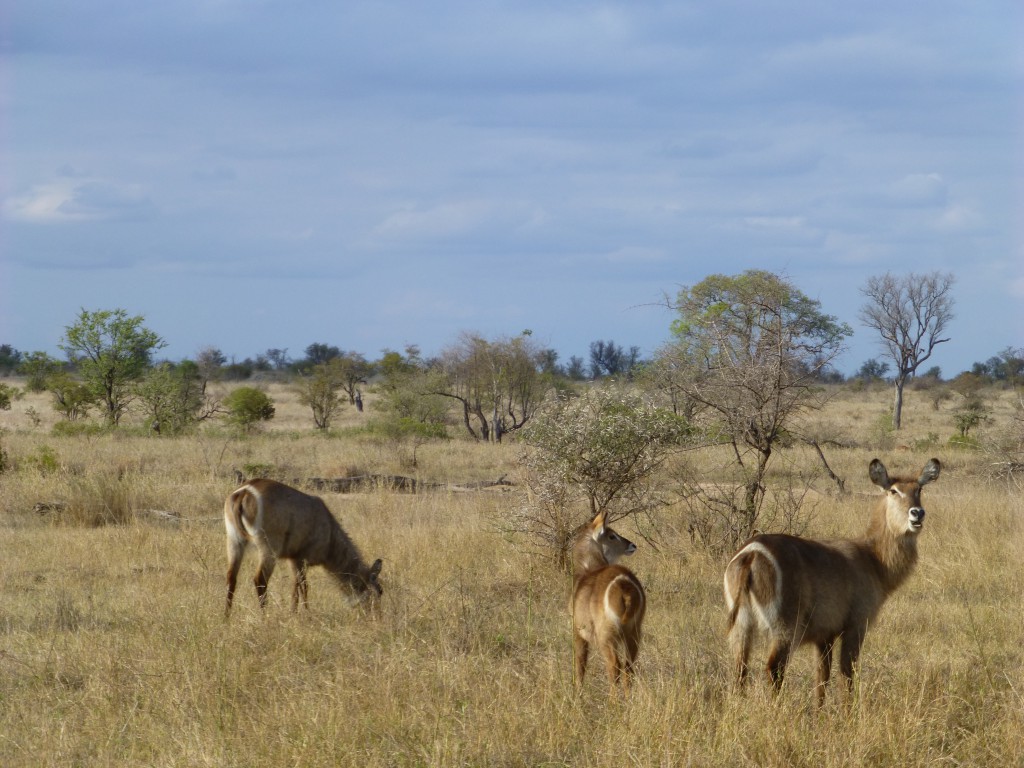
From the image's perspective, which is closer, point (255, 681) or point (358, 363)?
point (255, 681)

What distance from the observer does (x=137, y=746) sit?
15.5ft

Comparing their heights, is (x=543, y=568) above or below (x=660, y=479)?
below

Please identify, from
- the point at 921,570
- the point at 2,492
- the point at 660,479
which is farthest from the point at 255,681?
the point at 2,492

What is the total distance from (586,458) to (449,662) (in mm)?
4048

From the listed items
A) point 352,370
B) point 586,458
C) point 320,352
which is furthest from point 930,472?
point 320,352

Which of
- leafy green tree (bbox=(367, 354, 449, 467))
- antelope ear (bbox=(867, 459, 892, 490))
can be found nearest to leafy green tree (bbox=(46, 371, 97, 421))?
leafy green tree (bbox=(367, 354, 449, 467))

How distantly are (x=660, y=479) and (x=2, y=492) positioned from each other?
8170 mm

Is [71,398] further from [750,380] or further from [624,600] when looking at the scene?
[624,600]

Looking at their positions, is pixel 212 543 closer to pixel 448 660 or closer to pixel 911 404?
pixel 448 660

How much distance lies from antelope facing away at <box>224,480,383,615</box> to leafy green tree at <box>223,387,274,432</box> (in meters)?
23.2

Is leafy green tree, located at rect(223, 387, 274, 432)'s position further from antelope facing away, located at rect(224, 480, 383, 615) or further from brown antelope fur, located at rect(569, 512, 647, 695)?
brown antelope fur, located at rect(569, 512, 647, 695)

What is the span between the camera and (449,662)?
5508 millimetres

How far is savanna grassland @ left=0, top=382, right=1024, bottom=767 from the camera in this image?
4520mm

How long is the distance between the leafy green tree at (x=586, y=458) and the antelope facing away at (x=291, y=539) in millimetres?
1794
